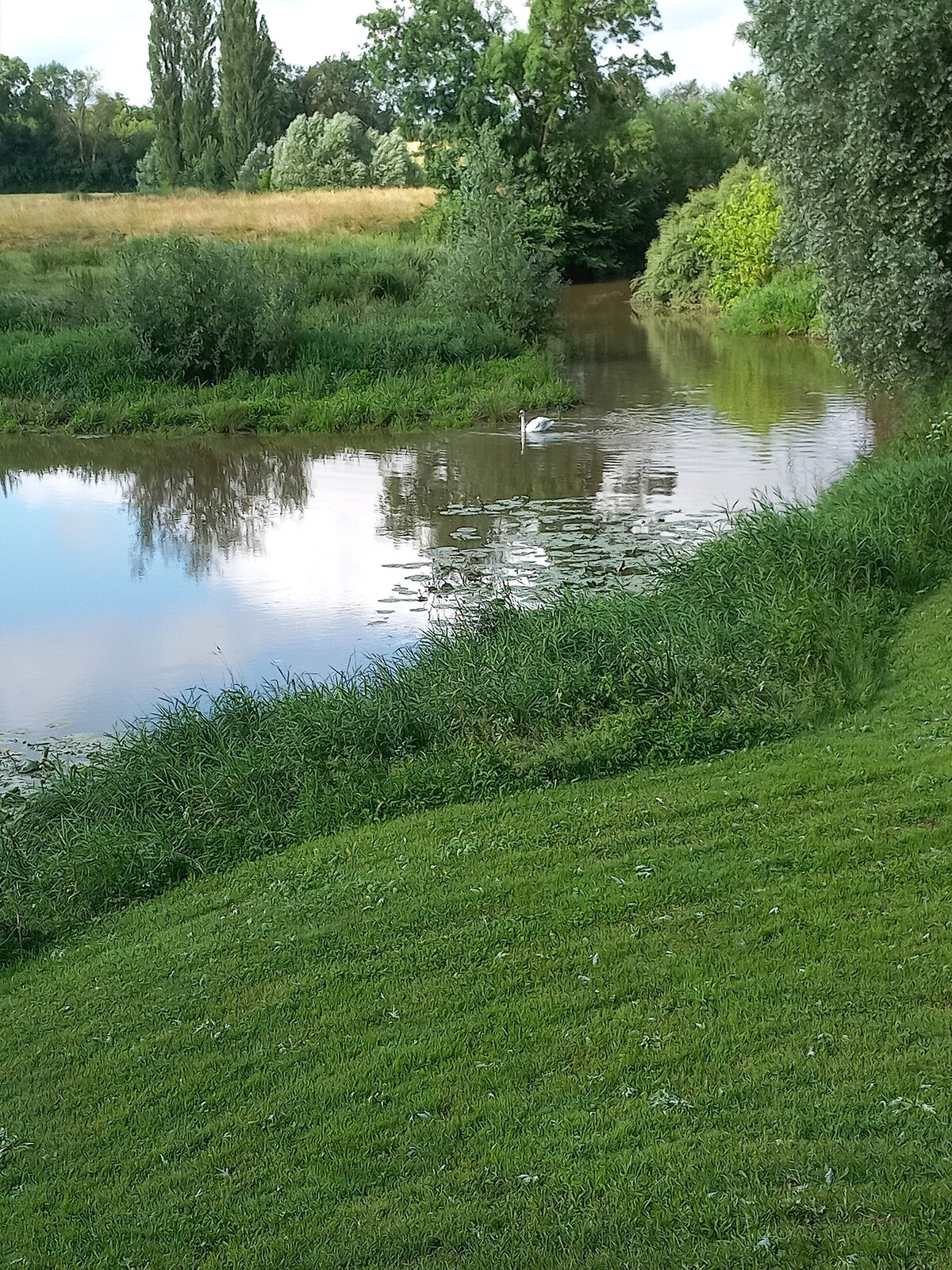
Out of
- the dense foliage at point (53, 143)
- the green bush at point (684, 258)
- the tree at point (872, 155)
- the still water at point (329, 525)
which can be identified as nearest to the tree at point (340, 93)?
the dense foliage at point (53, 143)

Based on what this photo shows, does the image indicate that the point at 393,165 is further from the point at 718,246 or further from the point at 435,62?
the point at 718,246

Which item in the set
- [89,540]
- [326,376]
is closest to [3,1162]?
[89,540]

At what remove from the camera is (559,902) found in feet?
18.1

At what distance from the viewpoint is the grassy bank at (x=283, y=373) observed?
72.8 ft

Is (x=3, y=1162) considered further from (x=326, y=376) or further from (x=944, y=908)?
(x=326, y=376)

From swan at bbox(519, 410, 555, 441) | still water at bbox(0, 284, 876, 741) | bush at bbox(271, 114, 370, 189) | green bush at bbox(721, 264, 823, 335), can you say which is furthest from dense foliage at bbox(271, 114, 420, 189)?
swan at bbox(519, 410, 555, 441)

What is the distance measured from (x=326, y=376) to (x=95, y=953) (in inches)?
748

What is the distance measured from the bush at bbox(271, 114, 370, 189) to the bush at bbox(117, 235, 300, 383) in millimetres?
32166

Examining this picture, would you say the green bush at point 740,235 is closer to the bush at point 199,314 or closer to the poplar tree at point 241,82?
the bush at point 199,314

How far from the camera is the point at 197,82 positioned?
2413 inches

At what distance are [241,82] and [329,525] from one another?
2037 inches

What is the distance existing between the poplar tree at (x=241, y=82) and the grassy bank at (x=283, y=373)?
3552 cm

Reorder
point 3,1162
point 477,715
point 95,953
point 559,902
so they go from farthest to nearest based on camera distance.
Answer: point 477,715 → point 95,953 → point 559,902 → point 3,1162

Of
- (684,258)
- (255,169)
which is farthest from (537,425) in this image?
(255,169)
